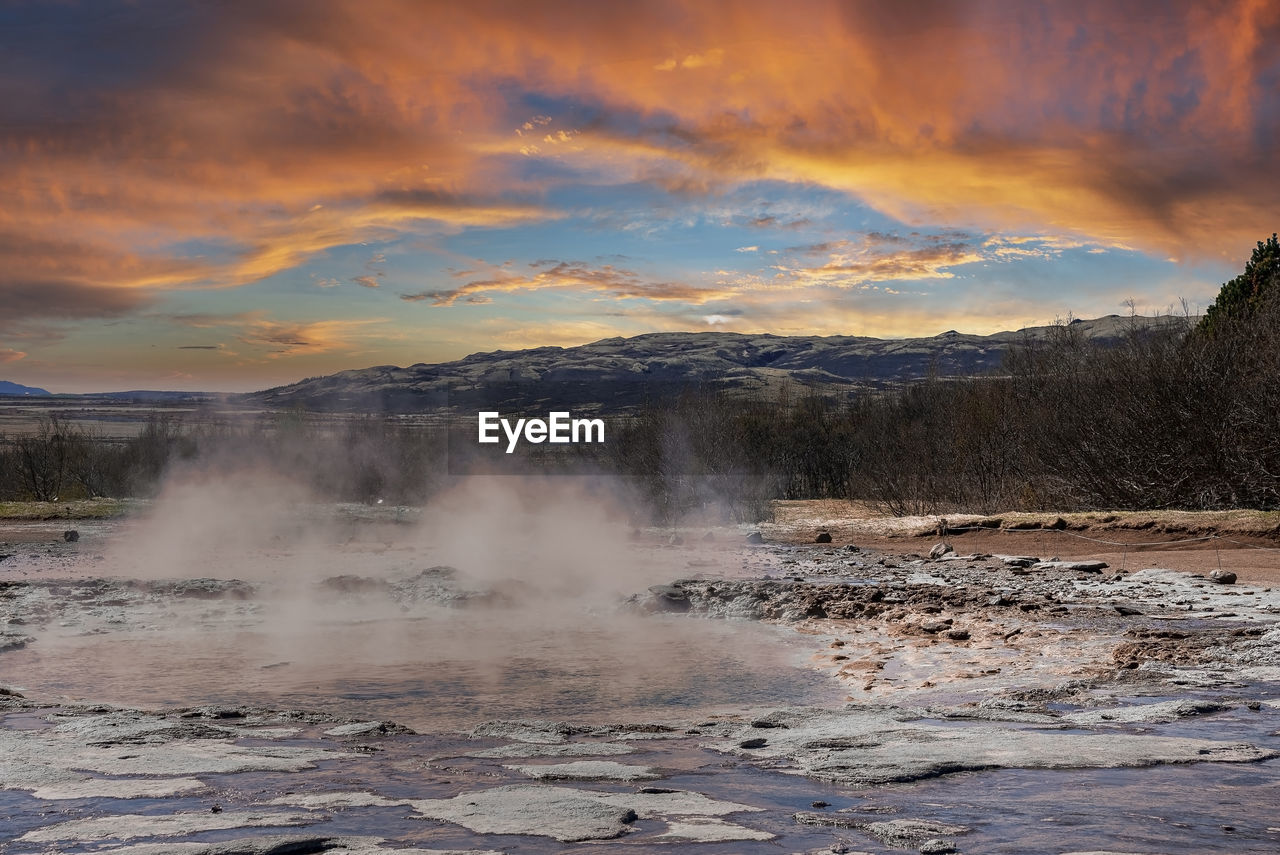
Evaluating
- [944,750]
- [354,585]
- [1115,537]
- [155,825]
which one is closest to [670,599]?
[354,585]

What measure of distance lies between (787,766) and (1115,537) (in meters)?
20.1

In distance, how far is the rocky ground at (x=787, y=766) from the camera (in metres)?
4.44

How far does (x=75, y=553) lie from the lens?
24891 mm

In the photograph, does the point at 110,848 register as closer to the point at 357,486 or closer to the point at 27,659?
the point at 27,659

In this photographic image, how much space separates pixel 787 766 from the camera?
19.4ft

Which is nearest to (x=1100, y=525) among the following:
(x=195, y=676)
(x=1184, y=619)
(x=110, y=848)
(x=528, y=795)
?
(x=1184, y=619)

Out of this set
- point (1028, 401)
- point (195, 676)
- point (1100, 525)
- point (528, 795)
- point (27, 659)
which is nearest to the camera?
point (528, 795)

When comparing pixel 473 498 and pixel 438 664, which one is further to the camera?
pixel 473 498

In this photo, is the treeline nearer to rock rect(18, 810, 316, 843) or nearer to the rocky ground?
the rocky ground

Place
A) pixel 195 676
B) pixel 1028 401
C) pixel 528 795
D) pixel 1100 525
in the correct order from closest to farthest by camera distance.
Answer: pixel 528 795
pixel 195 676
pixel 1100 525
pixel 1028 401

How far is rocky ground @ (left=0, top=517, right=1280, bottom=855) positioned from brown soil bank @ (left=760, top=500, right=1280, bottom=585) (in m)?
7.56

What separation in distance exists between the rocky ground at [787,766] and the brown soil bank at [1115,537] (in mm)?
7559

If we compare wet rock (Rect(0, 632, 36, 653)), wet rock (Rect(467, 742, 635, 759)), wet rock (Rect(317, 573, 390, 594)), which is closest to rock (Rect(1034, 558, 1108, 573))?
wet rock (Rect(317, 573, 390, 594))

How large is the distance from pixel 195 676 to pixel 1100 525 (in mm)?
21016
